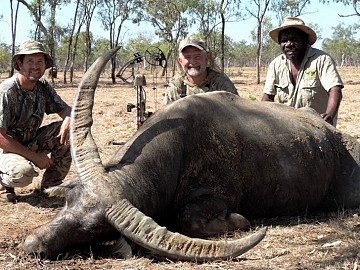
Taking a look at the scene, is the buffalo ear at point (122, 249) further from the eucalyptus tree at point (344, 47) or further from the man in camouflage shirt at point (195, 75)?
the eucalyptus tree at point (344, 47)

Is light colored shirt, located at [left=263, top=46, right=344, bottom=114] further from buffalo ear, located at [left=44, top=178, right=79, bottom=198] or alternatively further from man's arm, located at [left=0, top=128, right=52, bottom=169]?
buffalo ear, located at [left=44, top=178, right=79, bottom=198]

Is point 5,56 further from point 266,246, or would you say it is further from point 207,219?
point 266,246

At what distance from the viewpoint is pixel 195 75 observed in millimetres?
6281

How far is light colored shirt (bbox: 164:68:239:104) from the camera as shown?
6.33 metres

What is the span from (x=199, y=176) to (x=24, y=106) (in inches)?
102

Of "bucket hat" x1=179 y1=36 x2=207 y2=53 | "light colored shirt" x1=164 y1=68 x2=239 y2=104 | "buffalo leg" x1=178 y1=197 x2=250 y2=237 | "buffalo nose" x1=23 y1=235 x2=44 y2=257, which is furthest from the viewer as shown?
"light colored shirt" x1=164 y1=68 x2=239 y2=104

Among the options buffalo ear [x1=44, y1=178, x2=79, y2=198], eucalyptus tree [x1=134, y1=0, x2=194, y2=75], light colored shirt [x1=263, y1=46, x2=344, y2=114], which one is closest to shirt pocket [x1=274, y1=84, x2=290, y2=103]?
light colored shirt [x1=263, y1=46, x2=344, y2=114]

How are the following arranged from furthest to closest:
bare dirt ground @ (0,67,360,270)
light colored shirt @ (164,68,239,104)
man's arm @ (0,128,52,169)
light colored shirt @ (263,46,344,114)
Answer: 1. light colored shirt @ (263,46,344,114)
2. light colored shirt @ (164,68,239,104)
3. man's arm @ (0,128,52,169)
4. bare dirt ground @ (0,67,360,270)

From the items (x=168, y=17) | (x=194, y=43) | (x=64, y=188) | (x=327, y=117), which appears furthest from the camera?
(x=168, y=17)

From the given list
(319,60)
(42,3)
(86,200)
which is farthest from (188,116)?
(42,3)

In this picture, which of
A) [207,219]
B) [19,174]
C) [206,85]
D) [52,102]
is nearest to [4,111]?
[19,174]

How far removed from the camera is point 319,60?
264 inches

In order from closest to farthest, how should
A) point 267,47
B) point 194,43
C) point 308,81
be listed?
1. point 194,43
2. point 308,81
3. point 267,47

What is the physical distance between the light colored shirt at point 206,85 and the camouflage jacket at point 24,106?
4.59 feet
